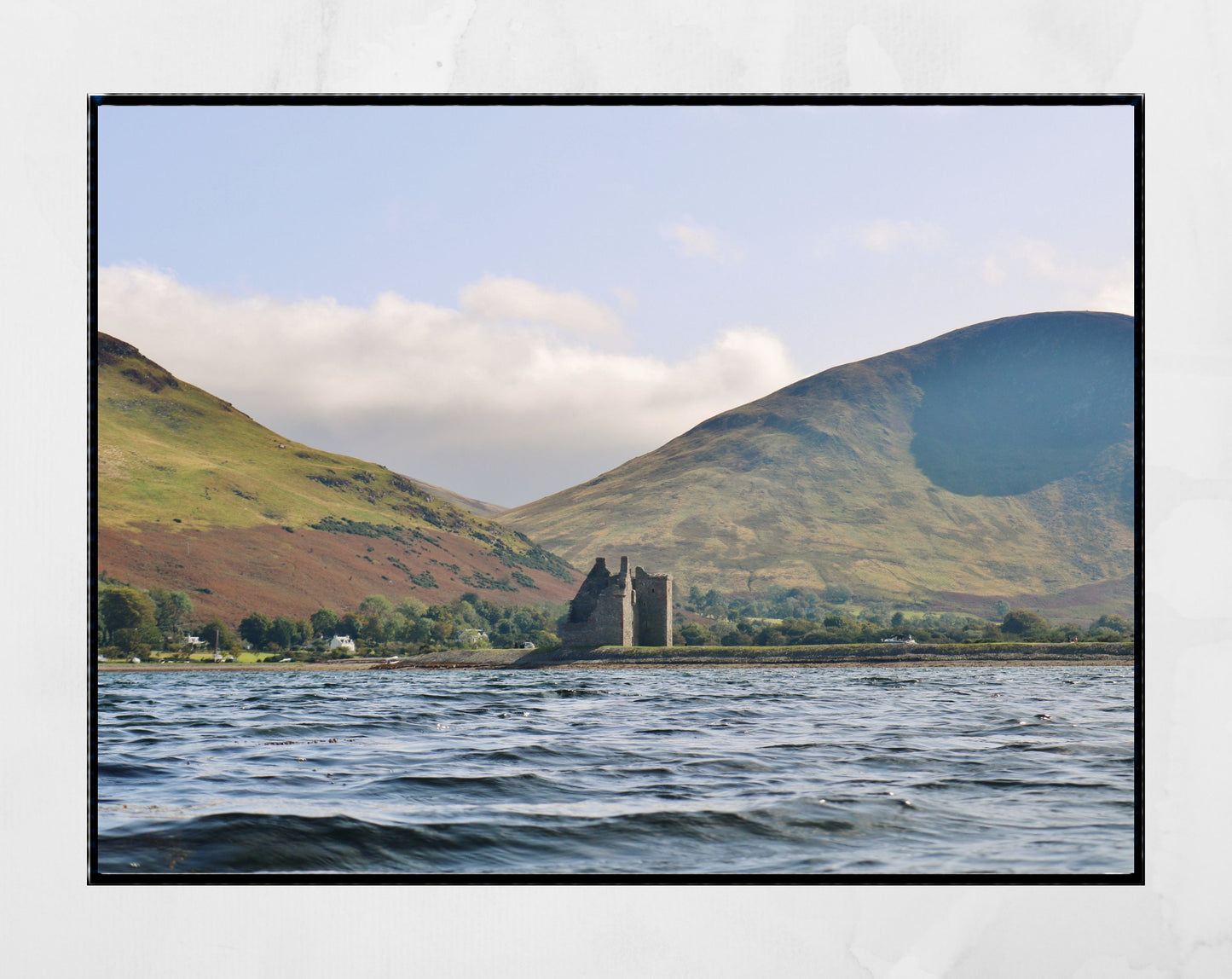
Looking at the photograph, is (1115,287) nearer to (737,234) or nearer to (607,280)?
(737,234)

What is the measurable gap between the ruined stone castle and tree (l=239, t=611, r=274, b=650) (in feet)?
48.0

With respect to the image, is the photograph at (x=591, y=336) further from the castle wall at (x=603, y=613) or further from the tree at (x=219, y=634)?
the castle wall at (x=603, y=613)

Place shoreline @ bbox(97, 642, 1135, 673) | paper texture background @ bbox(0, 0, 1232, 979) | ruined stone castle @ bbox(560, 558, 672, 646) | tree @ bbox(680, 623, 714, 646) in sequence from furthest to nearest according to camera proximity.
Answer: tree @ bbox(680, 623, 714, 646), ruined stone castle @ bbox(560, 558, 672, 646), shoreline @ bbox(97, 642, 1135, 673), paper texture background @ bbox(0, 0, 1232, 979)

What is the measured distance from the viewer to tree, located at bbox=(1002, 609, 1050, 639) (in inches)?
1858

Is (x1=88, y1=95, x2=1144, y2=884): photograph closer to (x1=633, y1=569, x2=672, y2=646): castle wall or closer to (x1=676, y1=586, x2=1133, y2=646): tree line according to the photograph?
(x1=676, y1=586, x2=1133, y2=646): tree line

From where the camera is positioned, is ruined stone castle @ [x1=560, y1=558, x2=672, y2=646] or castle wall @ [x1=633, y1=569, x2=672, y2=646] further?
castle wall @ [x1=633, y1=569, x2=672, y2=646]

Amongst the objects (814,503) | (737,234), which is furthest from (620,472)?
(737,234)

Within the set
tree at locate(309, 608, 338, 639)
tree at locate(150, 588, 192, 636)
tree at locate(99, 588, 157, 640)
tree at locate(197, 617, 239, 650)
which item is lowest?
tree at locate(309, 608, 338, 639)

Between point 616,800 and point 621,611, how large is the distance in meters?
43.9

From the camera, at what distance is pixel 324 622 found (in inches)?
1705

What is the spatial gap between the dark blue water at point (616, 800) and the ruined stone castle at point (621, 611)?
40897mm

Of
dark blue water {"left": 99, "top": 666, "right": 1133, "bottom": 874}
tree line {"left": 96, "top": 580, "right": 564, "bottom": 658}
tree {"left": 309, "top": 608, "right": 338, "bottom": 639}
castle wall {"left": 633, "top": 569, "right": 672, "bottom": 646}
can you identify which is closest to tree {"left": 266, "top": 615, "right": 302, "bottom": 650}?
tree line {"left": 96, "top": 580, "right": 564, "bottom": 658}

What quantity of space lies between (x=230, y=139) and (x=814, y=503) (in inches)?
3180
